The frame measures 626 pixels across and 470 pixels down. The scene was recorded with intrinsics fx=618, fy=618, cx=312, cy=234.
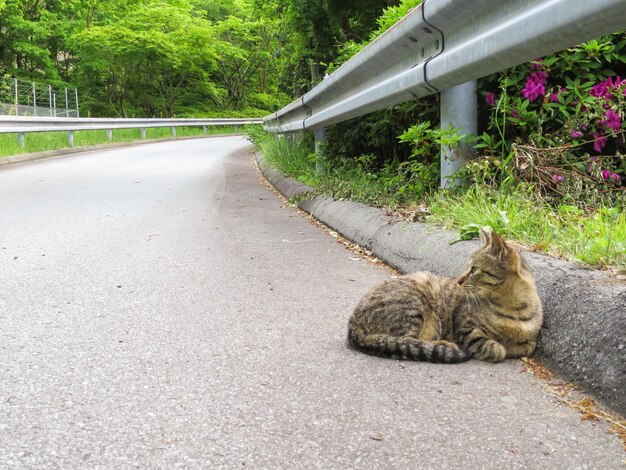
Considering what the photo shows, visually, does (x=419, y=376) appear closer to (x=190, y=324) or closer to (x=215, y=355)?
(x=215, y=355)

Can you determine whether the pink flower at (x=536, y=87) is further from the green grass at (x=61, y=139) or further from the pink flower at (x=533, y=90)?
the green grass at (x=61, y=139)

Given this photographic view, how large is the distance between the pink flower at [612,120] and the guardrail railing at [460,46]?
0.81m

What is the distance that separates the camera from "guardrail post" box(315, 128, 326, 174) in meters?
7.52

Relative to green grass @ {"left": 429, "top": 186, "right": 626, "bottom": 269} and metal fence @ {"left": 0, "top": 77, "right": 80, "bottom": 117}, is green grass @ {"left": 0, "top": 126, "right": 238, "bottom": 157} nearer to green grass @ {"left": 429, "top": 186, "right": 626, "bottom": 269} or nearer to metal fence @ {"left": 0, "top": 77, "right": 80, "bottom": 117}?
metal fence @ {"left": 0, "top": 77, "right": 80, "bottom": 117}

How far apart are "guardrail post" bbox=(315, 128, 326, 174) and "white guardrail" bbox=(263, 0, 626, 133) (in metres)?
1.51

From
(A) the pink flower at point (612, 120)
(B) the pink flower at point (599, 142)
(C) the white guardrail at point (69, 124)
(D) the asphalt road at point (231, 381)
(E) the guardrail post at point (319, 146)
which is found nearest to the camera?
(D) the asphalt road at point (231, 381)

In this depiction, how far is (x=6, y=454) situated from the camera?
1.75 meters

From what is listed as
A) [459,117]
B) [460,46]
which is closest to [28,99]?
[459,117]

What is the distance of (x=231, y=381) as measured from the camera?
90.9 inches

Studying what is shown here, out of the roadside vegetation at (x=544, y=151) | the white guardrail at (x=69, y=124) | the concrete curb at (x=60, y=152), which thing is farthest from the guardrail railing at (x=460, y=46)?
the white guardrail at (x=69, y=124)

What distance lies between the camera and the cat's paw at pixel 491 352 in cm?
257

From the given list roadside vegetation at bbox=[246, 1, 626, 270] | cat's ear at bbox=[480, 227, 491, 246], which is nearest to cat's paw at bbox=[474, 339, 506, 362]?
cat's ear at bbox=[480, 227, 491, 246]

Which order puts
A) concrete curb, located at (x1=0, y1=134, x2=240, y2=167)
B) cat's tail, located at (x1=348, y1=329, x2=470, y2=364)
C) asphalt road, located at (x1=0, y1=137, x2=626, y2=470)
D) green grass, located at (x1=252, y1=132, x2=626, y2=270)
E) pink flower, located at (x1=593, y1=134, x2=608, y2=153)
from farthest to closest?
concrete curb, located at (x1=0, y1=134, x2=240, y2=167), pink flower, located at (x1=593, y1=134, x2=608, y2=153), green grass, located at (x1=252, y1=132, x2=626, y2=270), cat's tail, located at (x1=348, y1=329, x2=470, y2=364), asphalt road, located at (x1=0, y1=137, x2=626, y2=470)

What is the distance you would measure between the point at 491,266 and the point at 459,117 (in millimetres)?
1661
